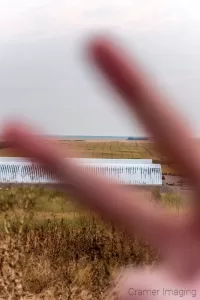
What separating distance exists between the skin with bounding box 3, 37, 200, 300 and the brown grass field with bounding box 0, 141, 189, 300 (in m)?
5.06

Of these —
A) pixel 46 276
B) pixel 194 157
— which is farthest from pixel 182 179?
pixel 46 276

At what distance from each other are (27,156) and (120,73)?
6cm

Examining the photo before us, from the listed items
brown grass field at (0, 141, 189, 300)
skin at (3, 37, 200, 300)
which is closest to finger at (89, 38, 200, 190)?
skin at (3, 37, 200, 300)

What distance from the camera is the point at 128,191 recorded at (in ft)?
1.04

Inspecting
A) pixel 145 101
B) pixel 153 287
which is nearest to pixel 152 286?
pixel 153 287

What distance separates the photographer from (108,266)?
5926 millimetres

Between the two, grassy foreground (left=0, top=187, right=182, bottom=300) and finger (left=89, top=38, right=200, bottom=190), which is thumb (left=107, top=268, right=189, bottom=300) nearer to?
finger (left=89, top=38, right=200, bottom=190)

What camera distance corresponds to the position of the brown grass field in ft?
18.6

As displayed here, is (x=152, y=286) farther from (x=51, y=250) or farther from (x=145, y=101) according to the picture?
(x=51, y=250)

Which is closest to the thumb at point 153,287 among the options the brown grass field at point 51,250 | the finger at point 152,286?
the finger at point 152,286

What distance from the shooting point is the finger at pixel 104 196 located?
0.29 m

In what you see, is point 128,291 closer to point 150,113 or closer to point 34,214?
point 150,113

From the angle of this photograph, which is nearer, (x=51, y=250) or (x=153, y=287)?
(x=153, y=287)

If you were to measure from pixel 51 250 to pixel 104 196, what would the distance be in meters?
5.96
